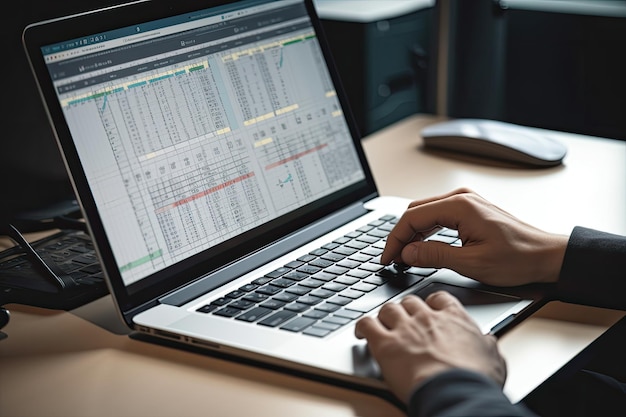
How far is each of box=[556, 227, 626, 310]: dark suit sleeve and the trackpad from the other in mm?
67

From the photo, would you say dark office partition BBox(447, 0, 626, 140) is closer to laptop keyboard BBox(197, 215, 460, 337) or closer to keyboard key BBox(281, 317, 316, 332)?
laptop keyboard BBox(197, 215, 460, 337)

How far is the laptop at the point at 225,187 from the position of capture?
0.91 metres

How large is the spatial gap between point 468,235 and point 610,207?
0.37 m

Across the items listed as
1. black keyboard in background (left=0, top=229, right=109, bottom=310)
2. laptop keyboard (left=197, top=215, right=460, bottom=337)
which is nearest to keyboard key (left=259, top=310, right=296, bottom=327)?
laptop keyboard (left=197, top=215, right=460, bottom=337)

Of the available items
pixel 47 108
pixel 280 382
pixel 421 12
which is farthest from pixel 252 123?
pixel 421 12

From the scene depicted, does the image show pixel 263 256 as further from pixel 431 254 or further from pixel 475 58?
pixel 475 58

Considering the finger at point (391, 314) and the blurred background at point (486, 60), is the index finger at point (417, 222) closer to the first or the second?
the finger at point (391, 314)

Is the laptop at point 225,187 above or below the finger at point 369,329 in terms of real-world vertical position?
above

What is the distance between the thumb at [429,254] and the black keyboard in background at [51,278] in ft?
1.28

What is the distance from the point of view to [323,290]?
969mm

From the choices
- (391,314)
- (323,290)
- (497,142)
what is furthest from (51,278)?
(497,142)

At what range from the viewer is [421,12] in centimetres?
260

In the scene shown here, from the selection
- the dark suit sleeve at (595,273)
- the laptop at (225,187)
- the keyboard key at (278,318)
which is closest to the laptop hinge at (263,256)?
the laptop at (225,187)

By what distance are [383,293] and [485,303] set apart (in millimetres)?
119
